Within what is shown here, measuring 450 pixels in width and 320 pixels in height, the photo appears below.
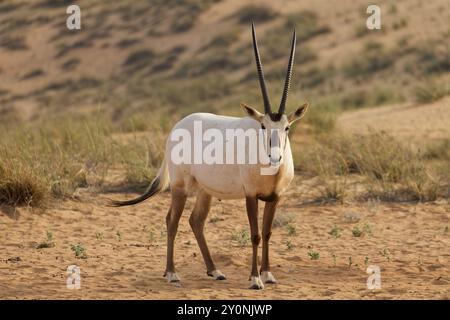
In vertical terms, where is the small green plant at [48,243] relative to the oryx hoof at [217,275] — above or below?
above

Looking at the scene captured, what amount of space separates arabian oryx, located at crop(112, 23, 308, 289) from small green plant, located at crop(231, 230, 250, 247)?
1.12m

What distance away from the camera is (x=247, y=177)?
7121 mm

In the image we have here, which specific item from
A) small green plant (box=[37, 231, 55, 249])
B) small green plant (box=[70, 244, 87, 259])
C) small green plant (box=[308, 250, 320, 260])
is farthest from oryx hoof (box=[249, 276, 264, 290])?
small green plant (box=[37, 231, 55, 249])

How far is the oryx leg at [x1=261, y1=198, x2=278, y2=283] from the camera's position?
729cm

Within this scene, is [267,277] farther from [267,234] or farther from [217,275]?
[217,275]

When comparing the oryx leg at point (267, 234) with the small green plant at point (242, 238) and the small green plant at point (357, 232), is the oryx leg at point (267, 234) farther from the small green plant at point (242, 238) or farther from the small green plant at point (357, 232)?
the small green plant at point (357, 232)

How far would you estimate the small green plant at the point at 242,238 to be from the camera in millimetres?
8867

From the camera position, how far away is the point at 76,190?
10.6 metres

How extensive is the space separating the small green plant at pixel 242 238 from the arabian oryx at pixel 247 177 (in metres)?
1.12

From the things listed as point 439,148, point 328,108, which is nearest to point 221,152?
point 439,148

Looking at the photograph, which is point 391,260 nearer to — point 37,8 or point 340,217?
point 340,217

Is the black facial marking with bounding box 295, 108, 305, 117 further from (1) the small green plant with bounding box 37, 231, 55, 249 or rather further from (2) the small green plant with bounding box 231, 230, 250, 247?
(1) the small green plant with bounding box 37, 231, 55, 249

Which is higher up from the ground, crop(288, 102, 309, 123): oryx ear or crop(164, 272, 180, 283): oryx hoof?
crop(288, 102, 309, 123): oryx ear

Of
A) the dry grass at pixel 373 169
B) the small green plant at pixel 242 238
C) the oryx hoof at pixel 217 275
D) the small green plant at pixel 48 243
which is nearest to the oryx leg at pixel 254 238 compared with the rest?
the oryx hoof at pixel 217 275
